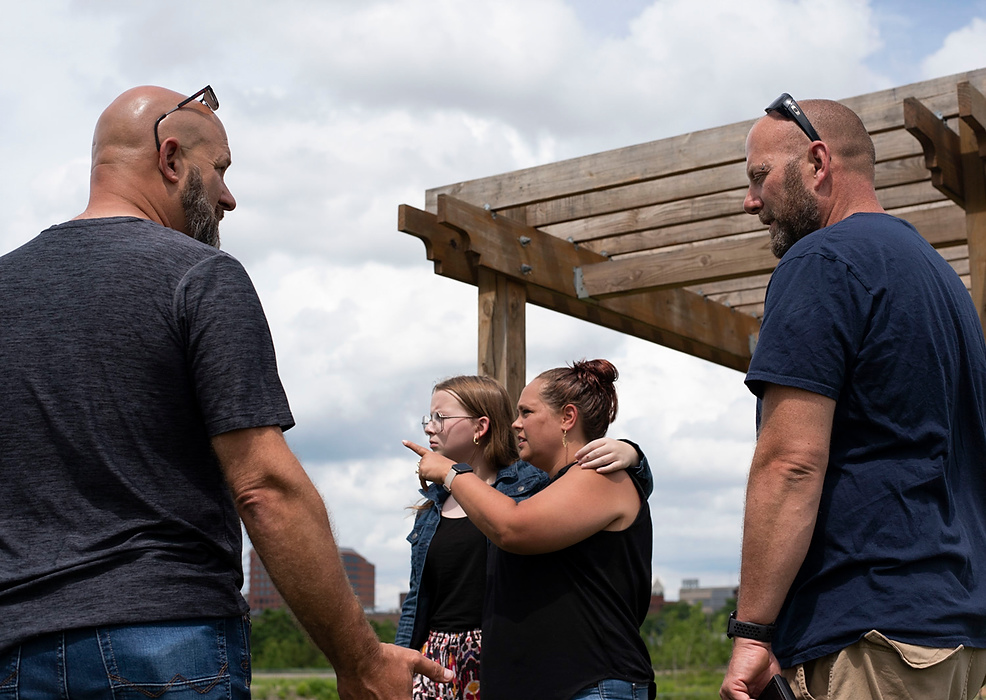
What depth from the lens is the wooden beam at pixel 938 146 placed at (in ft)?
15.1

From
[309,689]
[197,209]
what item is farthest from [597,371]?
[309,689]

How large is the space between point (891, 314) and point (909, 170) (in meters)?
3.87

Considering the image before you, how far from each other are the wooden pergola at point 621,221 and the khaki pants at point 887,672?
3.61m

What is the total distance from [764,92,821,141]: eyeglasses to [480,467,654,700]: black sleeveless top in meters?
1.14

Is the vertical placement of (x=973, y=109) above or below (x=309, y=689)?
above

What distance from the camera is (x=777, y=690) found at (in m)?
2.13

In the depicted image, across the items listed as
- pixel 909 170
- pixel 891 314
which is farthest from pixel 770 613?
pixel 909 170

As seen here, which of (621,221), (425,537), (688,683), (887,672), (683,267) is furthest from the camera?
(688,683)

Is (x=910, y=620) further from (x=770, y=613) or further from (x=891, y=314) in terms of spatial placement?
(x=891, y=314)

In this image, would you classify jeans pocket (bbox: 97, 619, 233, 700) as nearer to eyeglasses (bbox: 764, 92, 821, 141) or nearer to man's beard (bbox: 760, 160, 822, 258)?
man's beard (bbox: 760, 160, 822, 258)

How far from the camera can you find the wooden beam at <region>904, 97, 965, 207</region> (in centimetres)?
462

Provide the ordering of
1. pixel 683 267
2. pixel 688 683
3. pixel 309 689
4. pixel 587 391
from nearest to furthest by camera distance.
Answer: pixel 587 391 → pixel 683 267 → pixel 309 689 → pixel 688 683

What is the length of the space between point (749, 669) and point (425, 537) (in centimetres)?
183

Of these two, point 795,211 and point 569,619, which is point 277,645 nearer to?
point 569,619
